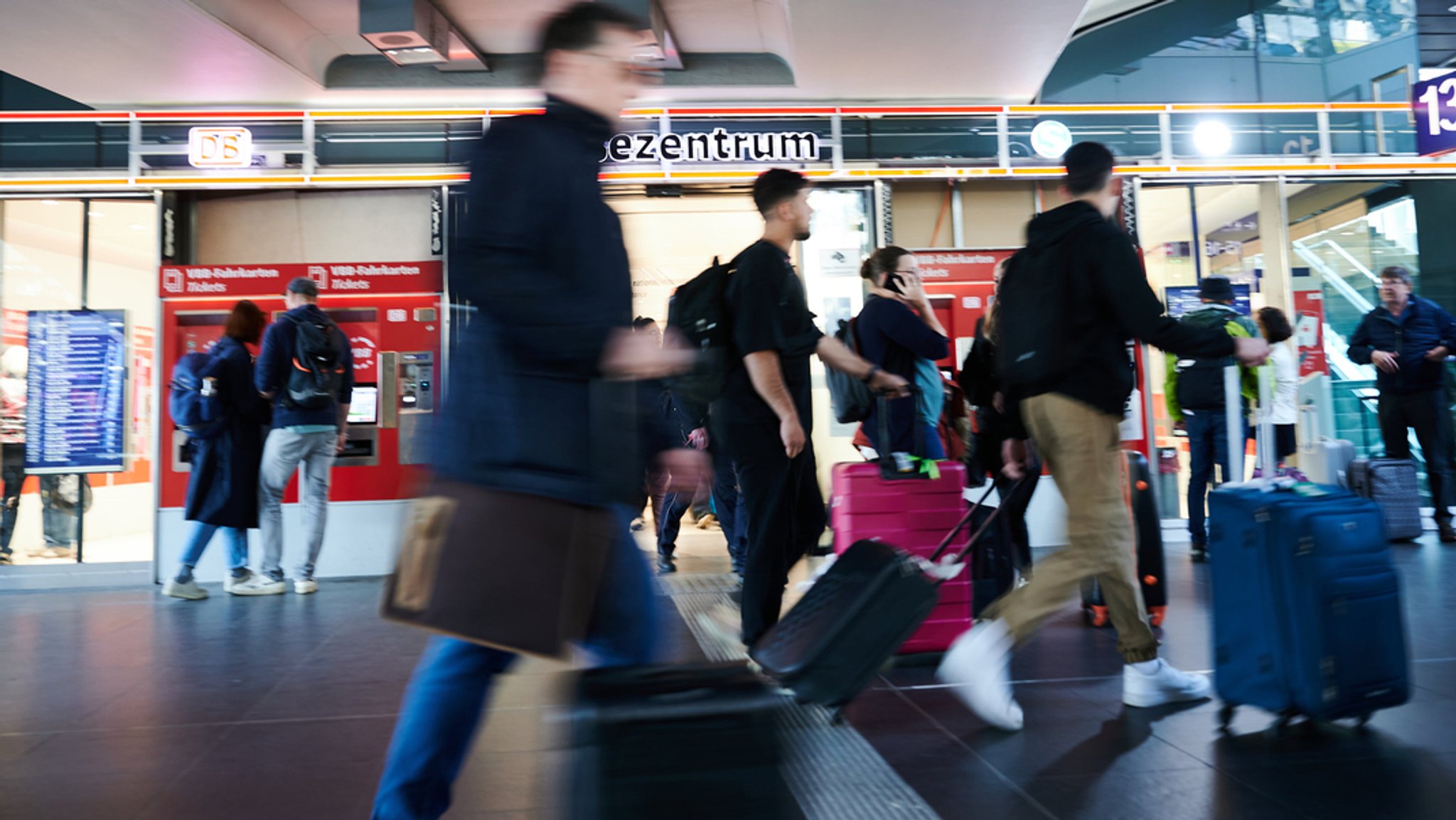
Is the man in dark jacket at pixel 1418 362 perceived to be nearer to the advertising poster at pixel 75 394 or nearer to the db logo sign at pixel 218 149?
the db logo sign at pixel 218 149

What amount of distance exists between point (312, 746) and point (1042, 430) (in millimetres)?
2562

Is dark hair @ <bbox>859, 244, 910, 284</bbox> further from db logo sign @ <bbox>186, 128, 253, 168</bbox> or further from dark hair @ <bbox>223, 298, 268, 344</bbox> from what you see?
db logo sign @ <bbox>186, 128, 253, 168</bbox>

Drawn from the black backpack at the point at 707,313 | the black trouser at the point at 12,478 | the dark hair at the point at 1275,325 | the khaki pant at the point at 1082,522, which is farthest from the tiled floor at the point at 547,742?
the black trouser at the point at 12,478

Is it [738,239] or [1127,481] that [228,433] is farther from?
[1127,481]

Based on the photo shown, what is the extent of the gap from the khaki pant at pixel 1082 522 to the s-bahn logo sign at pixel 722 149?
231 inches

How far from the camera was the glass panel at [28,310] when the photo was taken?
26.3 ft

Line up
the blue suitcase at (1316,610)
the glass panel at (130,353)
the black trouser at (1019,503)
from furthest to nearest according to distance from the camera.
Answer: the glass panel at (130,353), the black trouser at (1019,503), the blue suitcase at (1316,610)

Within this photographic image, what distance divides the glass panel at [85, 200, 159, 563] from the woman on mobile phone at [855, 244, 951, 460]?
20.8 ft

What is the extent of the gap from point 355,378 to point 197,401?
1244mm

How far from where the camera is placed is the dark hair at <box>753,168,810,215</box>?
3551 mm

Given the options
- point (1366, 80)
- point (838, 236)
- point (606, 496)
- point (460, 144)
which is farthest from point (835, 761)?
point (1366, 80)

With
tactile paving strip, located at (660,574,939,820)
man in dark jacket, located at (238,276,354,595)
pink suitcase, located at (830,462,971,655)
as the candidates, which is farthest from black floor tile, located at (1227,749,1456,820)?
man in dark jacket, located at (238,276,354,595)

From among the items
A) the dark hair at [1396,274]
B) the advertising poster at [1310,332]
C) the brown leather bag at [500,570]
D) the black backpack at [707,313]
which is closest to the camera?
the brown leather bag at [500,570]

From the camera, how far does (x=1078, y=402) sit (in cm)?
308
